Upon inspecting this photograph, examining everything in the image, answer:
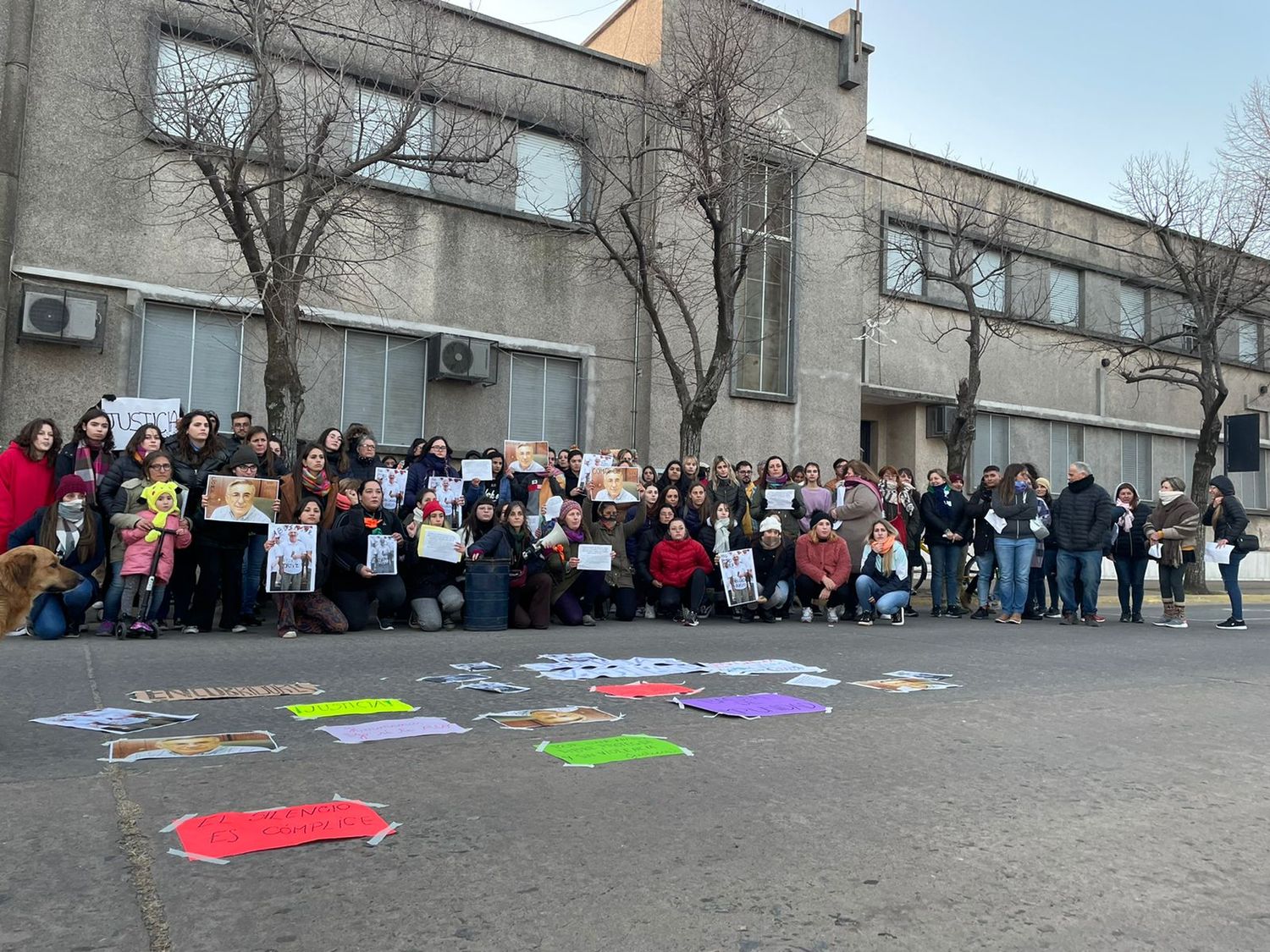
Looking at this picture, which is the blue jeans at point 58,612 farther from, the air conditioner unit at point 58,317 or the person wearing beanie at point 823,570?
the person wearing beanie at point 823,570

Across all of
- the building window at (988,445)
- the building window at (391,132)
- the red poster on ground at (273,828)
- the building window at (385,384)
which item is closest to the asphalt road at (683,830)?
the red poster on ground at (273,828)

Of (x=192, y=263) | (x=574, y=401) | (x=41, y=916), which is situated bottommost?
(x=41, y=916)

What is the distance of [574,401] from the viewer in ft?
57.7

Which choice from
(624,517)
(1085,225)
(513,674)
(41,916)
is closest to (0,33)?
(624,517)

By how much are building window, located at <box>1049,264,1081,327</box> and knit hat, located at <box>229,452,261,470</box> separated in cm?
1892

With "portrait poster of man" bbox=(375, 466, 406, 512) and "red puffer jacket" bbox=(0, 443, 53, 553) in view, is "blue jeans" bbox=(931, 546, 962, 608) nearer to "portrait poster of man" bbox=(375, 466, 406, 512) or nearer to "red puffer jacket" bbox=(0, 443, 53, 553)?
"portrait poster of man" bbox=(375, 466, 406, 512)

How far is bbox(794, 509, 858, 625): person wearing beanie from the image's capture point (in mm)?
12484

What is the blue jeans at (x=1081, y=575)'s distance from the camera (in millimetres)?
13398

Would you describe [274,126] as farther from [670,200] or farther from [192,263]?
[670,200]

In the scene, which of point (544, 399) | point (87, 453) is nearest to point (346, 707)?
point (87, 453)

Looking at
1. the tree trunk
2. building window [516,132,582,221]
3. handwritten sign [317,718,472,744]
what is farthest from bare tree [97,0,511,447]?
handwritten sign [317,718,472,744]

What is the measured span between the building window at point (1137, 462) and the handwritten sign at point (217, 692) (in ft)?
74.3

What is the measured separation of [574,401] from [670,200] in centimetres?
361

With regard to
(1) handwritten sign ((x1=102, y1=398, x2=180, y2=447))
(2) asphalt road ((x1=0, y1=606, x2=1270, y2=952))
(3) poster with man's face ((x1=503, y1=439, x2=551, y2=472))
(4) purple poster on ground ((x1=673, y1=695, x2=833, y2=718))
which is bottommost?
(2) asphalt road ((x1=0, y1=606, x2=1270, y2=952))
